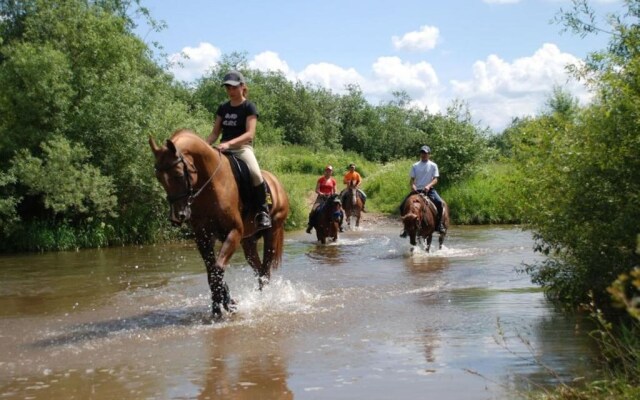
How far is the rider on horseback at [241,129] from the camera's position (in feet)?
29.8

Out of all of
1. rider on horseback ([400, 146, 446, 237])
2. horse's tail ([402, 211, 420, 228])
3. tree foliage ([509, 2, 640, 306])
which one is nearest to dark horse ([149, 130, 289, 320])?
tree foliage ([509, 2, 640, 306])

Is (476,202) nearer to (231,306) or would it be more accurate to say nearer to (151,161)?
(151,161)

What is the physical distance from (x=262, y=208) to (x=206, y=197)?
1.22 m

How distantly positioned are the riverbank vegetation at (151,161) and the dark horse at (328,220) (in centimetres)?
506

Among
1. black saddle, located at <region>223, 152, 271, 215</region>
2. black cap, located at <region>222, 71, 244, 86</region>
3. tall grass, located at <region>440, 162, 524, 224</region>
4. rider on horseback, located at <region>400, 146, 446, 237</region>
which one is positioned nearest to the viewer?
black cap, located at <region>222, 71, 244, 86</region>

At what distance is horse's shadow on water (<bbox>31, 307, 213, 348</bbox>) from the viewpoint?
7.82 metres

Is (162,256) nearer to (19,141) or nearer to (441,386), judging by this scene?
(19,141)

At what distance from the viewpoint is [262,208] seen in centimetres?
952

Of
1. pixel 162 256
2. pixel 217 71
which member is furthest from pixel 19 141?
pixel 217 71

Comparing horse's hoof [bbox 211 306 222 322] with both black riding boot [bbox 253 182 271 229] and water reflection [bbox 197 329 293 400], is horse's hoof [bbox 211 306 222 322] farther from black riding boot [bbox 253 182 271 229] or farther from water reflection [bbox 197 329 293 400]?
black riding boot [bbox 253 182 271 229]

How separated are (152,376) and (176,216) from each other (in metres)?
2.16

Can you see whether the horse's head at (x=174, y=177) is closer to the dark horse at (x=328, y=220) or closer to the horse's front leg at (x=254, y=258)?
the horse's front leg at (x=254, y=258)

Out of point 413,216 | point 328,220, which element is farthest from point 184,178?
point 328,220

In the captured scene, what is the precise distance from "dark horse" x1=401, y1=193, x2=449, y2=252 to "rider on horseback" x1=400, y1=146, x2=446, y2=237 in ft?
0.45
